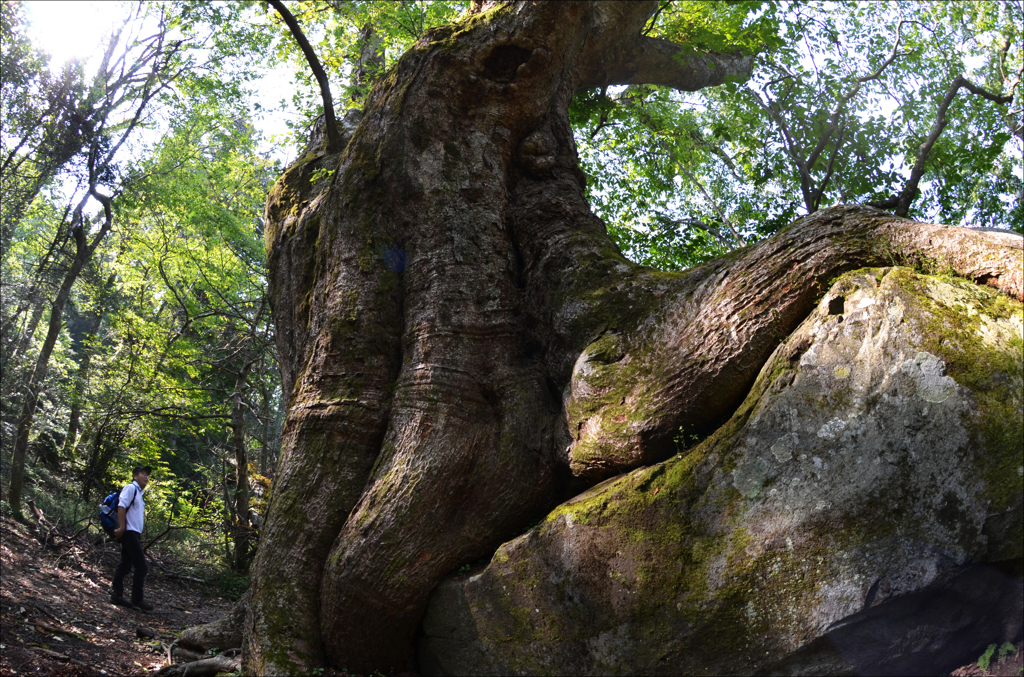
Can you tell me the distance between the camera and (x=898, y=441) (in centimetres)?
294

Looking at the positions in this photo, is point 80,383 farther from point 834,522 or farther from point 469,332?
point 834,522

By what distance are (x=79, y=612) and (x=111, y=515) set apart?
57.1 inches

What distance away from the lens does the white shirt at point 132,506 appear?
7.66 meters

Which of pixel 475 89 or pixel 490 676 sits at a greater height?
pixel 475 89

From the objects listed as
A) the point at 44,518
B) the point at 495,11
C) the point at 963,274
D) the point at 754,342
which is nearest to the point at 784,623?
the point at 754,342

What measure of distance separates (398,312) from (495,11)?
296cm

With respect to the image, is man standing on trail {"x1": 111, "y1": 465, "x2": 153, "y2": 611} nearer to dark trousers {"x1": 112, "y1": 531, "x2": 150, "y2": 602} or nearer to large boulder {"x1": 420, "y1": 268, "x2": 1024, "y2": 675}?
dark trousers {"x1": 112, "y1": 531, "x2": 150, "y2": 602}

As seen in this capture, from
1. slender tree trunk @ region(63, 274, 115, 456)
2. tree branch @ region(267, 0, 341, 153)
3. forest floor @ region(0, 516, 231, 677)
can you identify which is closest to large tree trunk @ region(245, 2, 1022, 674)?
tree branch @ region(267, 0, 341, 153)

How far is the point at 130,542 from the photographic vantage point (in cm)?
757

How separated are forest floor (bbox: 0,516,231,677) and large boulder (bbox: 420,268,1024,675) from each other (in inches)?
152

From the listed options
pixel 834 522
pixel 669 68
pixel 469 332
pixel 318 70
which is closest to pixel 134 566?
pixel 469 332

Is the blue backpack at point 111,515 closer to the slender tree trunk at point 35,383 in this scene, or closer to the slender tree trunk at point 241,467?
the slender tree trunk at point 241,467

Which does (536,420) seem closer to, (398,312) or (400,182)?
(398,312)

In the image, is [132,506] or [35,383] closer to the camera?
[132,506]
